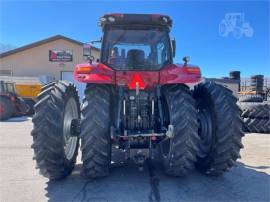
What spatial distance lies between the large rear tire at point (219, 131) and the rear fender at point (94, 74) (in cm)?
162

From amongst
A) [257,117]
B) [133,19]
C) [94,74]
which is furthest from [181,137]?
[257,117]

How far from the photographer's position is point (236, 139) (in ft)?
13.6

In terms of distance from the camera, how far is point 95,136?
380 cm

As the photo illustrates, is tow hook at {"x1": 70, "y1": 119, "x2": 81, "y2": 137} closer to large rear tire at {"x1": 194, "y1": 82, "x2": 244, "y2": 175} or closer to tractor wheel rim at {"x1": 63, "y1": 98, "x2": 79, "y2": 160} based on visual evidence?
tractor wheel rim at {"x1": 63, "y1": 98, "x2": 79, "y2": 160}

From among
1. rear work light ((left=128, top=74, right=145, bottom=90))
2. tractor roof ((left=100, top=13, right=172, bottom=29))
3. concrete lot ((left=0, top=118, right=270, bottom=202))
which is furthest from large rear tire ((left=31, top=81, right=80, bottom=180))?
tractor roof ((left=100, top=13, right=172, bottom=29))

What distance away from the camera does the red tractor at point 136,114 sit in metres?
3.84

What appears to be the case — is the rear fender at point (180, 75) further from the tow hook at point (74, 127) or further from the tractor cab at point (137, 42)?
the tow hook at point (74, 127)

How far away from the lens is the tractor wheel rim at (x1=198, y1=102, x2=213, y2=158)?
4.40m

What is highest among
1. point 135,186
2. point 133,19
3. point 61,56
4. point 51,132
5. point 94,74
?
point 61,56

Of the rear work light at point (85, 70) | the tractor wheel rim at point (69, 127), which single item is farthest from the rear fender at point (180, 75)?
the tractor wheel rim at point (69, 127)

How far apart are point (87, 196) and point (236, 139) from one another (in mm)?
2249

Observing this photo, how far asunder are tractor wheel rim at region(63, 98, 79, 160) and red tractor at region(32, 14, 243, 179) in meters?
0.02

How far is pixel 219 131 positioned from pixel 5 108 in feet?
40.0

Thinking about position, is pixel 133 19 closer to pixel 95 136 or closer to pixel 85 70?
pixel 85 70
